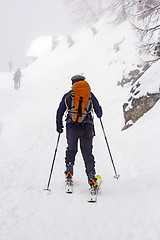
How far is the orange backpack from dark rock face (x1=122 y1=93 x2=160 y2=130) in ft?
14.9

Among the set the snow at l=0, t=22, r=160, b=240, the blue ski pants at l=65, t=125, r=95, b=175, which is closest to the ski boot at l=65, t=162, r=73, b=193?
the snow at l=0, t=22, r=160, b=240

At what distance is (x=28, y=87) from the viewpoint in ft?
84.3

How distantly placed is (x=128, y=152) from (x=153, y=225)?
3372 mm

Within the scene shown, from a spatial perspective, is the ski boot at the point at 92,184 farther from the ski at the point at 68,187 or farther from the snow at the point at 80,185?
the ski at the point at 68,187

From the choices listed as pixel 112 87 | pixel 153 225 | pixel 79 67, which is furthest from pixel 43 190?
pixel 79 67

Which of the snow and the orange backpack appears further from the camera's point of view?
the orange backpack

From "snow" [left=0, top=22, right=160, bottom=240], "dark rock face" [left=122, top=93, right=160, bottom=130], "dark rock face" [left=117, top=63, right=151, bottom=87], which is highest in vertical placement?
"dark rock face" [left=117, top=63, right=151, bottom=87]

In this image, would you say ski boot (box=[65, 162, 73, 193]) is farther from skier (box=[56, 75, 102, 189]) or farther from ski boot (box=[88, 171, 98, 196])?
ski boot (box=[88, 171, 98, 196])

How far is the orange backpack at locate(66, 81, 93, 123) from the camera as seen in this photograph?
13.8ft

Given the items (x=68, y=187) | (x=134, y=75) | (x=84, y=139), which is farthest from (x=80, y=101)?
(x=134, y=75)

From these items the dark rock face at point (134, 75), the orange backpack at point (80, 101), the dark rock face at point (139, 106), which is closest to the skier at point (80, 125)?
the orange backpack at point (80, 101)

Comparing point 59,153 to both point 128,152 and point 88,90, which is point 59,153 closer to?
point 128,152

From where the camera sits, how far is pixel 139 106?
8383 mm

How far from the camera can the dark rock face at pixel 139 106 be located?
802 cm
